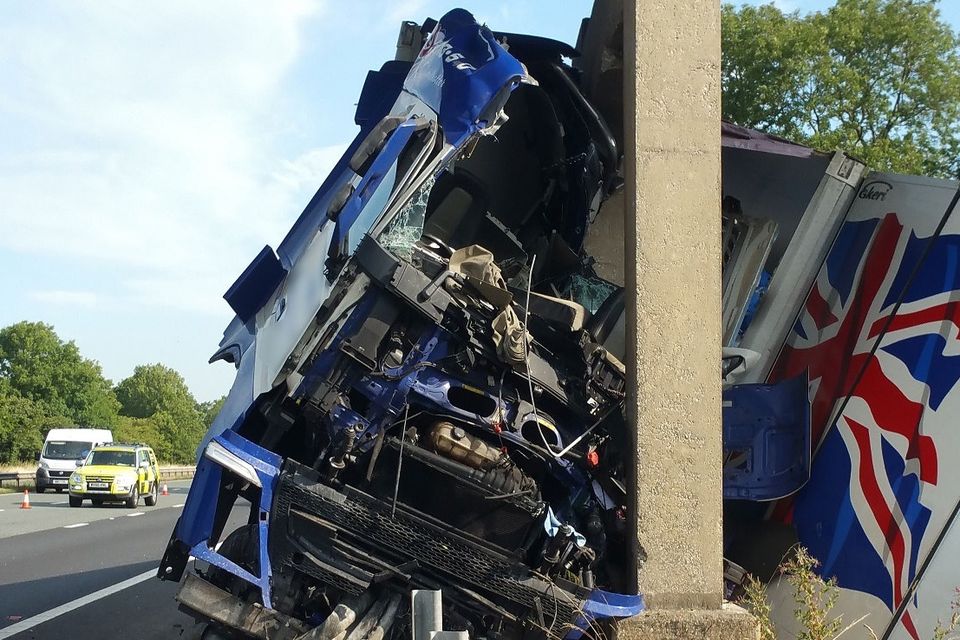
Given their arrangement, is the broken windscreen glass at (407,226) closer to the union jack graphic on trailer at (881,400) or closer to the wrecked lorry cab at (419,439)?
the wrecked lorry cab at (419,439)

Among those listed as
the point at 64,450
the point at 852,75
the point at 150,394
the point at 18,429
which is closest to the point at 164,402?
the point at 150,394

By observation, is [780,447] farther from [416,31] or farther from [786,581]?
[416,31]

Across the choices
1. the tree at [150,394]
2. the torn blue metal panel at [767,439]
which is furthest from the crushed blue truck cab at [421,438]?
the tree at [150,394]

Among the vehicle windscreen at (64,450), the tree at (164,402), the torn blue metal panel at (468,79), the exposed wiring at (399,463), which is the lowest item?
the tree at (164,402)

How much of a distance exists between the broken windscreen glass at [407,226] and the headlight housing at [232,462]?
49.5 inches

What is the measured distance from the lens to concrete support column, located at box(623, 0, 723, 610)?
475 cm

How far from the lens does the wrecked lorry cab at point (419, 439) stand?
182 inches

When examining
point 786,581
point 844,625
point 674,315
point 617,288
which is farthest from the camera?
point 617,288

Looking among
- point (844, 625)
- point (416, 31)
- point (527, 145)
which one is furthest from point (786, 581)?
point (416, 31)

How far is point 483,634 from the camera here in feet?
15.5

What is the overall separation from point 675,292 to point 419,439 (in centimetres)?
152

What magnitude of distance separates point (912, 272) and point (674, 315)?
6.52ft

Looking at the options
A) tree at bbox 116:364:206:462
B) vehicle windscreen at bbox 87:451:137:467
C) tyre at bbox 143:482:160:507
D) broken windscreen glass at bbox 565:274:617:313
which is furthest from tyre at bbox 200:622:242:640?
tree at bbox 116:364:206:462

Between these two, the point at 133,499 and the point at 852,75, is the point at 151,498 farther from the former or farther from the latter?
the point at 852,75
